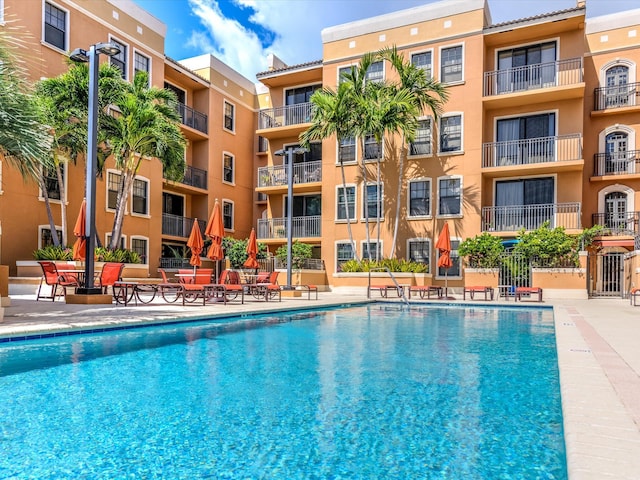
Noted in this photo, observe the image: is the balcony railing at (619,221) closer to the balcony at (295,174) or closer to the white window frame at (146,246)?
the balcony at (295,174)

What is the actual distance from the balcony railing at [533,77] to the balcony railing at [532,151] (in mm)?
2269

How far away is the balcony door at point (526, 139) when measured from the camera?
789 inches

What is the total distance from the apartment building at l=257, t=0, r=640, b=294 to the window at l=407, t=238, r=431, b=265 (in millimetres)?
48

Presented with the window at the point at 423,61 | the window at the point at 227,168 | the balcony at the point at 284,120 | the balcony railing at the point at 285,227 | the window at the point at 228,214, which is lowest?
the balcony railing at the point at 285,227

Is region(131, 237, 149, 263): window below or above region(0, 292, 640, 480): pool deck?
above

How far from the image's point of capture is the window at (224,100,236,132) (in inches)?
1069

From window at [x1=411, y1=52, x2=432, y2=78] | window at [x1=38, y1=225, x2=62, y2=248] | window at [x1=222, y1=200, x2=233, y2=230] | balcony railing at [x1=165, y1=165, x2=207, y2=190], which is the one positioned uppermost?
window at [x1=411, y1=52, x2=432, y2=78]

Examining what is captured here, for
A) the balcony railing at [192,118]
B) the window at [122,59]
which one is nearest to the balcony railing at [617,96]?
the balcony railing at [192,118]

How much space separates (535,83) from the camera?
20438mm

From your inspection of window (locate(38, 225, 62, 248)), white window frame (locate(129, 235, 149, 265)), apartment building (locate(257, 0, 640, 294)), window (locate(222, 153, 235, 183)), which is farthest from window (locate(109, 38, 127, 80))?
apartment building (locate(257, 0, 640, 294))

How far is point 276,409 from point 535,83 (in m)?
20.9

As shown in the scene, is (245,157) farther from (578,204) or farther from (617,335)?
(617,335)

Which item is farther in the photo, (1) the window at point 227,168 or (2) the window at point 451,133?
(1) the window at point 227,168

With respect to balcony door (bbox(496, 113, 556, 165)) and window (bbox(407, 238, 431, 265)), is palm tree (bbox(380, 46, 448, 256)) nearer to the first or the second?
balcony door (bbox(496, 113, 556, 165))
